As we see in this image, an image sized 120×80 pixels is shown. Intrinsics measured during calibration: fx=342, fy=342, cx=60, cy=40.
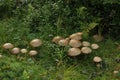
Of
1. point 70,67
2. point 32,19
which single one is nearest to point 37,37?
point 32,19

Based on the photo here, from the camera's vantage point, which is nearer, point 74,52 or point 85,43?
point 74,52

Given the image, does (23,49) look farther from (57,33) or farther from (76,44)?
(76,44)

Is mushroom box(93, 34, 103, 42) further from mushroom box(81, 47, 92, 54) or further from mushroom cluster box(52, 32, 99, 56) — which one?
mushroom box(81, 47, 92, 54)

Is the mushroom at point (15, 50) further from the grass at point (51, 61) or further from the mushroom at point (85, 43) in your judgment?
the mushroom at point (85, 43)

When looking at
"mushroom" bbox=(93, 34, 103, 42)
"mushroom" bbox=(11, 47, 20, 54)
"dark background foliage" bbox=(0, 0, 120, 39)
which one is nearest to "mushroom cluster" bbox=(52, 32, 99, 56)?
"dark background foliage" bbox=(0, 0, 120, 39)

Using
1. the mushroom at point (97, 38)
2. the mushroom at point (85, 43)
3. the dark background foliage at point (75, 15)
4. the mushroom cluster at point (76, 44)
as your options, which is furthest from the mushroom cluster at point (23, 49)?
the mushroom at point (97, 38)

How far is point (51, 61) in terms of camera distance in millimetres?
6766

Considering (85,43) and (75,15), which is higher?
(75,15)

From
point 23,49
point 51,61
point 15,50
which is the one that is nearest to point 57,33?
point 51,61

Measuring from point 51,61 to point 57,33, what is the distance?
80 cm

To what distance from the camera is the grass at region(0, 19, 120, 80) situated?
6273 mm

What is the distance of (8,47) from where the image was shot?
269 inches

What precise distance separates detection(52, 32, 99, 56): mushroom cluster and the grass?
0.12m

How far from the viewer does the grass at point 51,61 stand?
6.27 m
